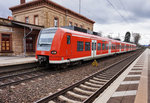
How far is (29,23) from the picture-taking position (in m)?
19.1

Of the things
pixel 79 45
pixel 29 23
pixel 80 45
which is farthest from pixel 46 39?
pixel 29 23

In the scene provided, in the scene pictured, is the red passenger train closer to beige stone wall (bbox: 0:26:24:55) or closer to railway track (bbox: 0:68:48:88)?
railway track (bbox: 0:68:48:88)

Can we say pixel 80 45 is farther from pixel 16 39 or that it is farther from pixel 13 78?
pixel 16 39

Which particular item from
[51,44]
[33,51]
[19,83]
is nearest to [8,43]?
[33,51]

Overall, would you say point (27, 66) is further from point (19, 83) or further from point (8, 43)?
point (8, 43)

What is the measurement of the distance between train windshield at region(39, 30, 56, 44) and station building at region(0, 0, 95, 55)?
523cm

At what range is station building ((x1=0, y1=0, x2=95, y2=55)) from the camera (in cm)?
1505

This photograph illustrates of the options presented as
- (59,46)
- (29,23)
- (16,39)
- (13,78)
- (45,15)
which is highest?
(45,15)

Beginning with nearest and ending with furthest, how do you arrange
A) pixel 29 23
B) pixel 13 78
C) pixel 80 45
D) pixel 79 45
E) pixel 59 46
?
pixel 13 78
pixel 59 46
pixel 79 45
pixel 80 45
pixel 29 23

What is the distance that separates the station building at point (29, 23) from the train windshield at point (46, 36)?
523 cm

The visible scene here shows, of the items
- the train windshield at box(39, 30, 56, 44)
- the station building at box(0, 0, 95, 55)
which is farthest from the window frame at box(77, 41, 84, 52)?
the station building at box(0, 0, 95, 55)

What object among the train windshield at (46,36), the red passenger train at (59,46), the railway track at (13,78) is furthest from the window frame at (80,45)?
the railway track at (13,78)

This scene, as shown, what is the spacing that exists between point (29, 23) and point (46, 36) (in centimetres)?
1231

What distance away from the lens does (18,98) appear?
167 inches
